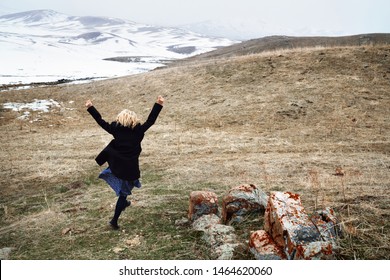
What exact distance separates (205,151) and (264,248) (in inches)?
326

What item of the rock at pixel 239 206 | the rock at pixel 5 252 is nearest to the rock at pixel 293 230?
the rock at pixel 239 206

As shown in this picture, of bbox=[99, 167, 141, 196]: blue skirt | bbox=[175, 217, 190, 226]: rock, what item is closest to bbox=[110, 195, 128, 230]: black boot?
bbox=[99, 167, 141, 196]: blue skirt

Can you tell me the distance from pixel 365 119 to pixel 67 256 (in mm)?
14632

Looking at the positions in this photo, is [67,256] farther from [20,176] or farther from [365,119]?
[365,119]

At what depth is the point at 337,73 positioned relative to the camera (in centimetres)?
2041

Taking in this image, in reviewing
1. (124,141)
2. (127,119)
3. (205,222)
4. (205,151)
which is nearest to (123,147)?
(124,141)

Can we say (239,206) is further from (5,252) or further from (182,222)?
(5,252)

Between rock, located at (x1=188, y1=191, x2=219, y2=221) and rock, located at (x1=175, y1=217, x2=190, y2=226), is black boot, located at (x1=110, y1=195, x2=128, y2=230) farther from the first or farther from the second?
rock, located at (x1=188, y1=191, x2=219, y2=221)

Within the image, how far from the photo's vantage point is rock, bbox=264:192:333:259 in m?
3.78

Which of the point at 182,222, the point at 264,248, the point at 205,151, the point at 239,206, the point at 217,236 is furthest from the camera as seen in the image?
the point at 205,151

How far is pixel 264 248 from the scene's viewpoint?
425 centimetres

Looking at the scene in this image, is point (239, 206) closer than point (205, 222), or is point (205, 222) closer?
point (205, 222)

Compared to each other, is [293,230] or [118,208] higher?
[293,230]

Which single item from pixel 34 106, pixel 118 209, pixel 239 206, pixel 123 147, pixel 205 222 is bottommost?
pixel 205 222
